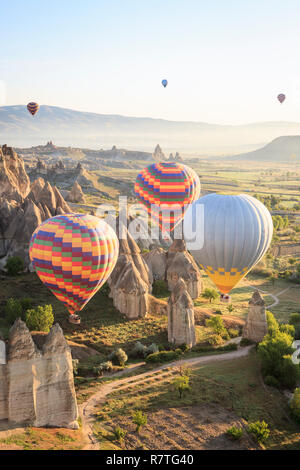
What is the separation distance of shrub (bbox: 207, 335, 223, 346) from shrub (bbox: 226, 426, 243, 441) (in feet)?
41.1

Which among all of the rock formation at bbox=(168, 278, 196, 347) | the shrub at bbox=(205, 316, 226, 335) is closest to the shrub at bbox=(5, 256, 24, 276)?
the rock formation at bbox=(168, 278, 196, 347)

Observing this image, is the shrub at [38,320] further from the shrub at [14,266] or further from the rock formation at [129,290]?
the shrub at [14,266]

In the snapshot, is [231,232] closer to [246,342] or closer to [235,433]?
[246,342]

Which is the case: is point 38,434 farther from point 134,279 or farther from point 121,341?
point 134,279

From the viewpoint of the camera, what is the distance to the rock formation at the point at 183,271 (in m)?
54.9

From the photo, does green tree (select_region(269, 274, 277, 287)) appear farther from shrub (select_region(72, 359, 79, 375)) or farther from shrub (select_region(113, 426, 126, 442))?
shrub (select_region(113, 426, 126, 442))

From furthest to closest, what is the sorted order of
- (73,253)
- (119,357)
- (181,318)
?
(181,318) < (119,357) < (73,253)

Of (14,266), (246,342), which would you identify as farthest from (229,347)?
(14,266)

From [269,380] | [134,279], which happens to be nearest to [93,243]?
[134,279]

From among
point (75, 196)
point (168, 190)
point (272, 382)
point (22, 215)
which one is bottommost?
point (272, 382)

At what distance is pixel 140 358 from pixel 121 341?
2512 mm

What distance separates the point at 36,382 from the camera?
28750 millimetres

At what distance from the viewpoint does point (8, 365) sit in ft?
92.0

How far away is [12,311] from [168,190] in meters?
26.4
